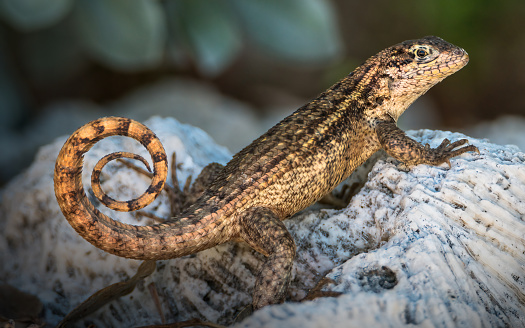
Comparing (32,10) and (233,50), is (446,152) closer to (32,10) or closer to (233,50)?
(233,50)

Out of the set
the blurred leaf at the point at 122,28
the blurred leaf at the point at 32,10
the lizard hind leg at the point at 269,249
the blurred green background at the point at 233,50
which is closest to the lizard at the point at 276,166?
the lizard hind leg at the point at 269,249

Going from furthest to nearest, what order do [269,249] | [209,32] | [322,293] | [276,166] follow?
1. [209,32]
2. [276,166]
3. [269,249]
4. [322,293]

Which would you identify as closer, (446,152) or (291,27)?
(446,152)

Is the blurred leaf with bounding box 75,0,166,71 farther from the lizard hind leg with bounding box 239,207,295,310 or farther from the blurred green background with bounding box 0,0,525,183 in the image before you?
the lizard hind leg with bounding box 239,207,295,310

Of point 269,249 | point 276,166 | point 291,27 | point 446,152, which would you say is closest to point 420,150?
point 446,152

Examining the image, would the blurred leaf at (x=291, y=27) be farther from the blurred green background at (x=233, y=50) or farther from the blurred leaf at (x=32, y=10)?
the blurred leaf at (x=32, y=10)

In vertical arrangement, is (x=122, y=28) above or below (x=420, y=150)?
above

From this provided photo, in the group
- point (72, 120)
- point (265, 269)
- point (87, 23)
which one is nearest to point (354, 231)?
point (265, 269)

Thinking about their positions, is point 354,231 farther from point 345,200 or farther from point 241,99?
point 241,99
